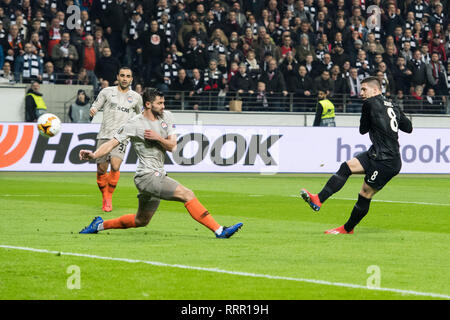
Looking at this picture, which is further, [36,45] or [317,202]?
[36,45]

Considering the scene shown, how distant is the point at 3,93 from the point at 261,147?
7656 mm

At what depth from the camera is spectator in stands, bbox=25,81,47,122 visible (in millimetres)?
25812

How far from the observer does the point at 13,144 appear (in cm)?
2319

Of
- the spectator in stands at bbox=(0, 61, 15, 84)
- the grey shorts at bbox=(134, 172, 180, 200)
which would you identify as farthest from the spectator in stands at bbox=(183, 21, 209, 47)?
the grey shorts at bbox=(134, 172, 180, 200)

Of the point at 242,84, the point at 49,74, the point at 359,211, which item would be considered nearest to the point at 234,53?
the point at 242,84

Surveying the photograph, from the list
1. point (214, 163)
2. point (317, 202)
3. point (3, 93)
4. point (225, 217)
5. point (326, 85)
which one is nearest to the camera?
point (317, 202)

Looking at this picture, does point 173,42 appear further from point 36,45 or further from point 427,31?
point 427,31

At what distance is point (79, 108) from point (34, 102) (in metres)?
1.28

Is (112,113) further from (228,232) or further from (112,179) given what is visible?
(228,232)

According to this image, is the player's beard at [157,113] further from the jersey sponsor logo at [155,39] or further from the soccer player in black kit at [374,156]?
the jersey sponsor logo at [155,39]

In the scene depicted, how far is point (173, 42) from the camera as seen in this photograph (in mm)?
28266

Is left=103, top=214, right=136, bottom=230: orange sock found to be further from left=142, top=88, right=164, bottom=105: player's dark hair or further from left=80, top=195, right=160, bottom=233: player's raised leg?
left=142, top=88, right=164, bottom=105: player's dark hair
